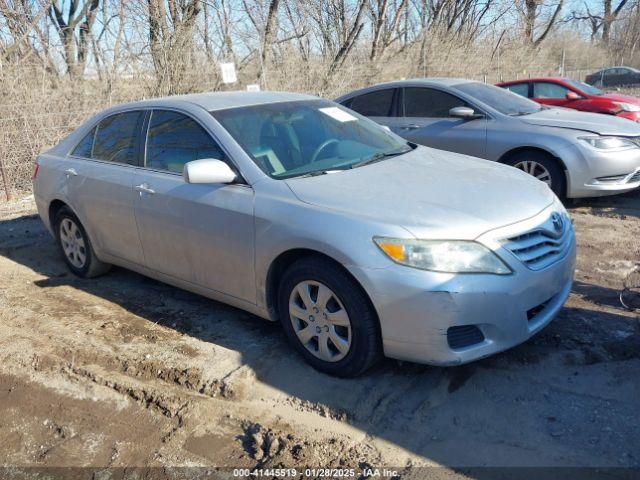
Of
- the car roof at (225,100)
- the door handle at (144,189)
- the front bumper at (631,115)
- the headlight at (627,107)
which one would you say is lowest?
the front bumper at (631,115)

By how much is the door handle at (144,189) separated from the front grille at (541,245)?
2.50 metres

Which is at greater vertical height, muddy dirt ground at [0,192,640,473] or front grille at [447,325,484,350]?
front grille at [447,325,484,350]

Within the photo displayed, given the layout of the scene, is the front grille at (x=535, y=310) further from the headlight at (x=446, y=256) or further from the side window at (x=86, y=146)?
the side window at (x=86, y=146)

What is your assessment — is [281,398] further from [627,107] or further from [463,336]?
[627,107]

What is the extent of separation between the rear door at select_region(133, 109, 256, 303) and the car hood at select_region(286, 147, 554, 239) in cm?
46

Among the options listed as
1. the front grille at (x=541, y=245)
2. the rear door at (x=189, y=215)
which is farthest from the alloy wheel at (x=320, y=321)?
the front grille at (x=541, y=245)

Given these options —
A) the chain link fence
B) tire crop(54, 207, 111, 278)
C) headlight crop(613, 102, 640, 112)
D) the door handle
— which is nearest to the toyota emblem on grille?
the door handle

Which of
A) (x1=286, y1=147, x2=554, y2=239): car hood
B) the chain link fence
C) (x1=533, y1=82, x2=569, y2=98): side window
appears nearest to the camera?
(x1=286, y1=147, x2=554, y2=239): car hood

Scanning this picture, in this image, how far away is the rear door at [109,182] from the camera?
4621 millimetres

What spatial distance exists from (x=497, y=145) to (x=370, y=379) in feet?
15.1

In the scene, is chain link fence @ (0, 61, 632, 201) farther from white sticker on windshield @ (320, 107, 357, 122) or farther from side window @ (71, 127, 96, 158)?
white sticker on windshield @ (320, 107, 357, 122)

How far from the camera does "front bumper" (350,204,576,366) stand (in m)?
3.01

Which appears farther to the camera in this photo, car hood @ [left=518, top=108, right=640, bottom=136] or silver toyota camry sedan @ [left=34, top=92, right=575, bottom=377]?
car hood @ [left=518, top=108, right=640, bottom=136]

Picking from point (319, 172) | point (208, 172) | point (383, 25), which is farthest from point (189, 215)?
→ point (383, 25)
